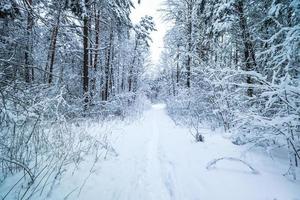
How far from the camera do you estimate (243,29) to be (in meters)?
8.39

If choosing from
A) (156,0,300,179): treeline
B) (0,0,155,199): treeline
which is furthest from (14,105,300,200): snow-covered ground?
A: (0,0,155,199): treeline

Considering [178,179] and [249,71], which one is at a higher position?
[249,71]

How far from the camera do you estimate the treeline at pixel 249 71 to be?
3.07 meters

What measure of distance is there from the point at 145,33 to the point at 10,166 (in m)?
25.6

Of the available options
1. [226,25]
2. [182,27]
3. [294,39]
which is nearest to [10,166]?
[294,39]

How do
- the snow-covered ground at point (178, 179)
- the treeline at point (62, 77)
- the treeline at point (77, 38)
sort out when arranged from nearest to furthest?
the snow-covered ground at point (178, 179) → the treeline at point (62, 77) → the treeline at point (77, 38)

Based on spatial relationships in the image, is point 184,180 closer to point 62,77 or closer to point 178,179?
point 178,179

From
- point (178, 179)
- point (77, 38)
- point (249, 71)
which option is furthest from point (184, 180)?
point (77, 38)

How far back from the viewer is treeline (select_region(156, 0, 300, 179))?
3066 mm

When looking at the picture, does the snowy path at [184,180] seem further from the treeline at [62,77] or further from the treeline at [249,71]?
the treeline at [62,77]

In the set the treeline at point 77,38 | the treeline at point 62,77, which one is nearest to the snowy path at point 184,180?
the treeline at point 62,77

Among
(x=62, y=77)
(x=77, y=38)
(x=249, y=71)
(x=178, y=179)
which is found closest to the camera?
(x=249, y=71)

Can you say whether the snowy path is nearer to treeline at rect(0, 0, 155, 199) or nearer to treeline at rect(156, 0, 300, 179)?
treeline at rect(156, 0, 300, 179)

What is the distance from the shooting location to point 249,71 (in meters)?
3.20
